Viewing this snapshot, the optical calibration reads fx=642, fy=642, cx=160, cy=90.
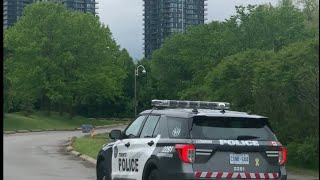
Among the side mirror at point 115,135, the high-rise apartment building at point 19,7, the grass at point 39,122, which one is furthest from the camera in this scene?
the high-rise apartment building at point 19,7

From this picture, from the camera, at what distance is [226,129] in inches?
362

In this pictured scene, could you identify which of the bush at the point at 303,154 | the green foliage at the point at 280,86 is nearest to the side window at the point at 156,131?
the green foliage at the point at 280,86

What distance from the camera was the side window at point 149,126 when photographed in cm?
1012

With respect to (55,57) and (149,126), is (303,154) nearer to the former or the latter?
(149,126)

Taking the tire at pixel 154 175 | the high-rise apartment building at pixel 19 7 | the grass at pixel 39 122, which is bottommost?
the grass at pixel 39 122

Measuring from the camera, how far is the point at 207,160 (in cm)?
895

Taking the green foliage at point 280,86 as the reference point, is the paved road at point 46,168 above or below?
below

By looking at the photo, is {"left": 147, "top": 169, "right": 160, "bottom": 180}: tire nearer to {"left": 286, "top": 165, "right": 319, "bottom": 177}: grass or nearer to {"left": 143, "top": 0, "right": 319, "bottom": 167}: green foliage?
{"left": 143, "top": 0, "right": 319, "bottom": 167}: green foliage

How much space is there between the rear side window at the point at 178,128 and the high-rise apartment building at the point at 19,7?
66.4 m

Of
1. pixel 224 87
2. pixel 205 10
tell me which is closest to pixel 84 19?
pixel 205 10

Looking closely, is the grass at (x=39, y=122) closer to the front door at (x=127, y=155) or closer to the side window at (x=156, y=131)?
the front door at (x=127, y=155)

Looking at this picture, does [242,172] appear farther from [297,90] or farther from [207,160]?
[297,90]

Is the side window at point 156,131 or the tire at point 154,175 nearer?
the tire at point 154,175

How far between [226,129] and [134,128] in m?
2.27
